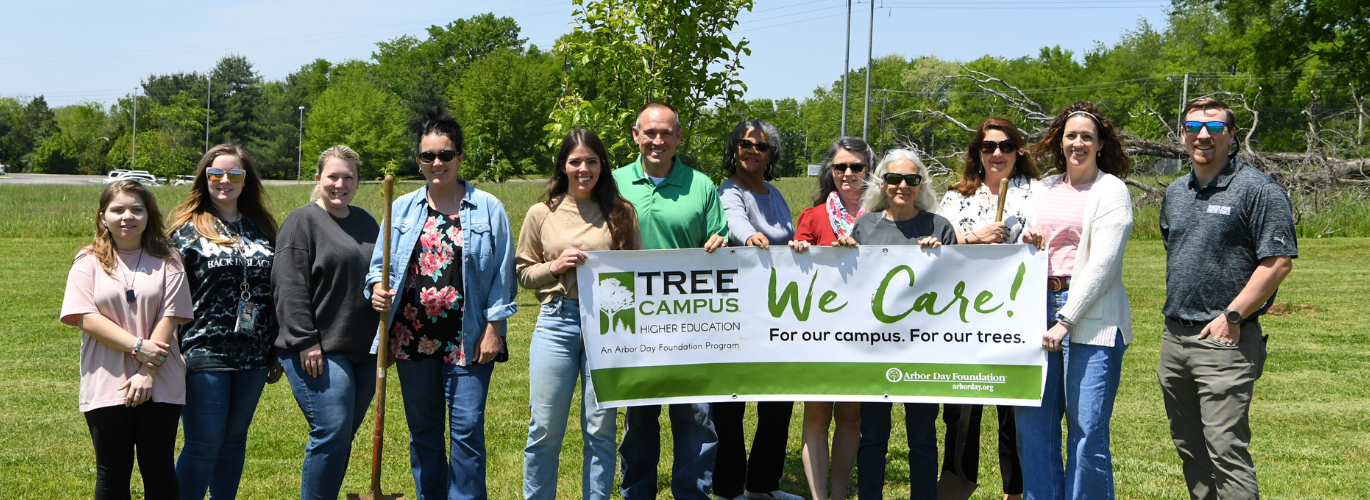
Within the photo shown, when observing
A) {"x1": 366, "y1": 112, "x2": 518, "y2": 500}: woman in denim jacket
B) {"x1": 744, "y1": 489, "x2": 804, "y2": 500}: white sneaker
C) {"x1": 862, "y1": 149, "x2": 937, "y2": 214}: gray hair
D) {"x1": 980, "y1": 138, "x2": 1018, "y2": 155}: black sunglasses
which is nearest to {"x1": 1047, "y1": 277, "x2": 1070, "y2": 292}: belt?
{"x1": 862, "y1": 149, "x2": 937, "y2": 214}: gray hair

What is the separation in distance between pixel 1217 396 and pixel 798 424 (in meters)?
3.98

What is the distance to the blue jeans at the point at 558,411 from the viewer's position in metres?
4.98

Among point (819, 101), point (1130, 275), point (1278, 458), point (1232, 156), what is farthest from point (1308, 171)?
point (819, 101)

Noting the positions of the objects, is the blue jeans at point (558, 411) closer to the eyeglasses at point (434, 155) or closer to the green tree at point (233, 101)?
the eyeglasses at point (434, 155)

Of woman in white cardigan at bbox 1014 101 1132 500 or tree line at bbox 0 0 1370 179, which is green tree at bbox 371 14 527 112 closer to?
tree line at bbox 0 0 1370 179

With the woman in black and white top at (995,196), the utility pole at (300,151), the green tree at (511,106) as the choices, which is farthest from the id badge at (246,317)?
the utility pole at (300,151)

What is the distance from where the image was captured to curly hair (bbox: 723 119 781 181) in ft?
19.7

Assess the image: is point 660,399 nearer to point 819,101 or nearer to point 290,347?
point 290,347

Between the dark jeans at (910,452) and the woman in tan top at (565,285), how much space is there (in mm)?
1321

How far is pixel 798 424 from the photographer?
27.8ft

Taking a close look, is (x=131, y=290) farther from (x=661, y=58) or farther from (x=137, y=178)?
(x=661, y=58)

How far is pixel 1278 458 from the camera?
725 cm

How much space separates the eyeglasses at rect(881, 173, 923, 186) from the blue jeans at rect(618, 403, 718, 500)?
153cm

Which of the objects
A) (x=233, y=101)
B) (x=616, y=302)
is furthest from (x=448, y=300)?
(x=233, y=101)
